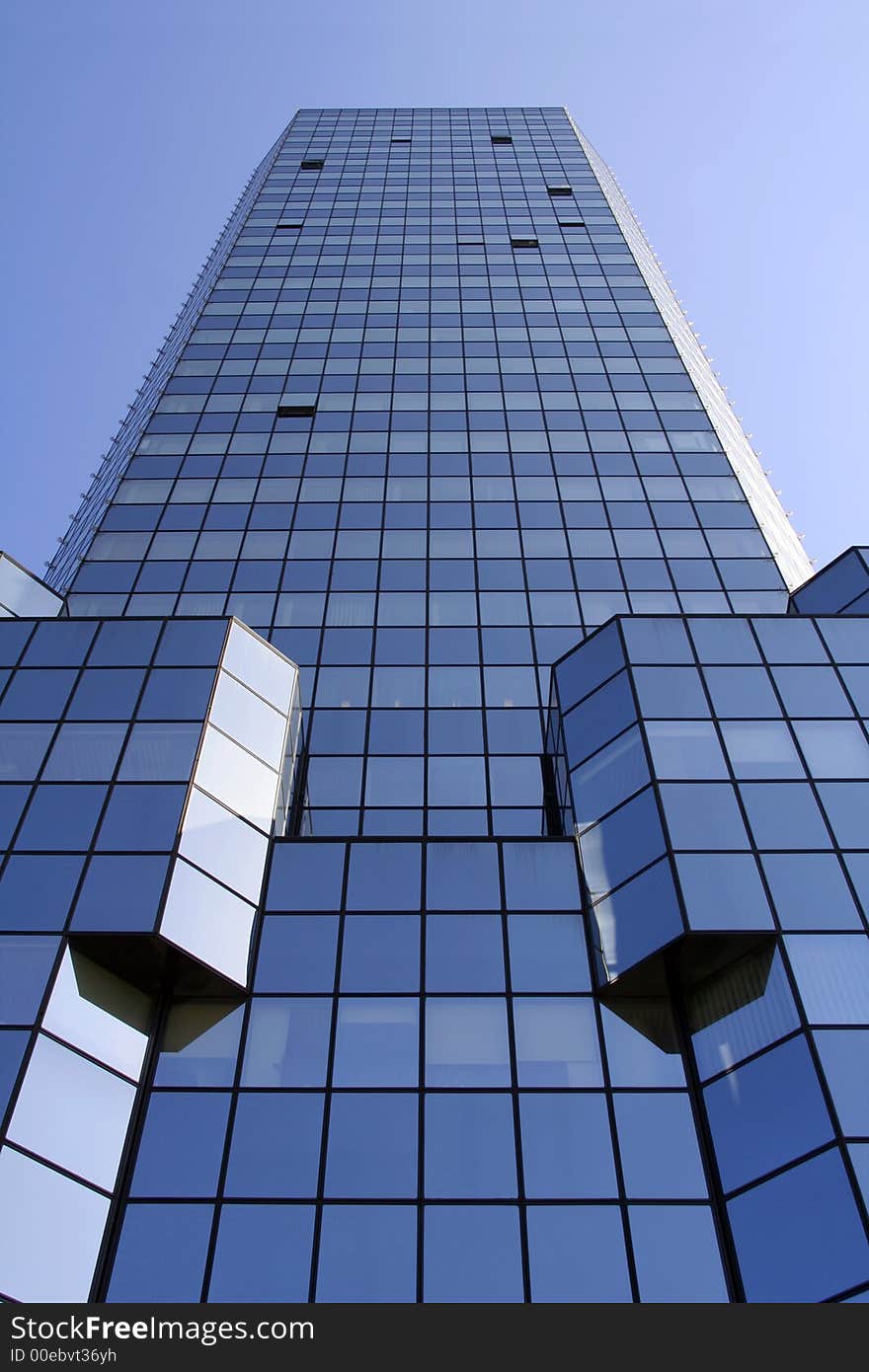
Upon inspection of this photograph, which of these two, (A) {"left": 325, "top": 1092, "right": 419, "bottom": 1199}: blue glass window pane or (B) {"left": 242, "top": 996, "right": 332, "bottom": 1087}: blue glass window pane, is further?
(B) {"left": 242, "top": 996, "right": 332, "bottom": 1087}: blue glass window pane

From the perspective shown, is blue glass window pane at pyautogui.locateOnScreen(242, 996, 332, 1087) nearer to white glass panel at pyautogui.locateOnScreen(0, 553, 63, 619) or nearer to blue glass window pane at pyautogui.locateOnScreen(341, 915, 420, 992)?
blue glass window pane at pyautogui.locateOnScreen(341, 915, 420, 992)

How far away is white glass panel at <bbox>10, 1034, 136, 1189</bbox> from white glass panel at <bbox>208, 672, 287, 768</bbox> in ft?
25.4

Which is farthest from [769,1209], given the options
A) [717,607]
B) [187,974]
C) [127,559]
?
[127,559]

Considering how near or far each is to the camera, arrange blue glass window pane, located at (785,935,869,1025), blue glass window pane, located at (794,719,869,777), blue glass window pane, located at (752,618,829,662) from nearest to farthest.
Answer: blue glass window pane, located at (785,935,869,1025), blue glass window pane, located at (794,719,869,777), blue glass window pane, located at (752,618,829,662)

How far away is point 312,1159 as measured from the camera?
1636 cm

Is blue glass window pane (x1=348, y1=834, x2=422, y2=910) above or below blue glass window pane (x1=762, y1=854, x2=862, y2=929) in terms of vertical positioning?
above

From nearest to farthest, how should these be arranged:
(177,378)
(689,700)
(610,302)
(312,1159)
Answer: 1. (312,1159)
2. (689,700)
3. (177,378)
4. (610,302)

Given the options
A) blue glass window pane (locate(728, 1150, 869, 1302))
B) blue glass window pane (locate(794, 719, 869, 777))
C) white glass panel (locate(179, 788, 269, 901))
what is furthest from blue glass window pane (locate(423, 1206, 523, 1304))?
blue glass window pane (locate(794, 719, 869, 777))

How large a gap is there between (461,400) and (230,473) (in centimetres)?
1036

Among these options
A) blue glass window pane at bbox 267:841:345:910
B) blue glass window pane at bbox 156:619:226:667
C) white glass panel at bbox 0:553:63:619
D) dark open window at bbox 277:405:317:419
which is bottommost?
blue glass window pane at bbox 267:841:345:910

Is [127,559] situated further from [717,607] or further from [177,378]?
[717,607]

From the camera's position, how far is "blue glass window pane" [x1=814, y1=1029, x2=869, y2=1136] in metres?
15.4

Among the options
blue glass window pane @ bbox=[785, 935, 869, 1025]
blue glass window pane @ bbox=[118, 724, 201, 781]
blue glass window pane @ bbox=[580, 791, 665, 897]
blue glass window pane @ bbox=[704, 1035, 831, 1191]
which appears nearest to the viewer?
blue glass window pane @ bbox=[704, 1035, 831, 1191]

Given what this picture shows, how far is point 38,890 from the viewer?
18.7 meters
